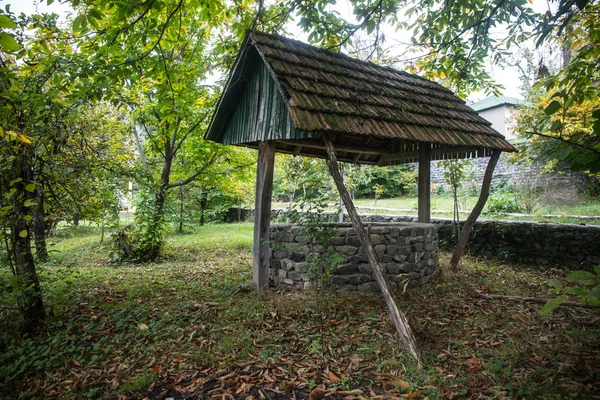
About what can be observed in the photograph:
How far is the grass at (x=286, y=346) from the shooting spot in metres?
3.20

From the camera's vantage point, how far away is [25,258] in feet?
13.9

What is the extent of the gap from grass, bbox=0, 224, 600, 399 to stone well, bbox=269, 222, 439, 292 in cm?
32

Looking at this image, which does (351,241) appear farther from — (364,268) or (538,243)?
(538,243)

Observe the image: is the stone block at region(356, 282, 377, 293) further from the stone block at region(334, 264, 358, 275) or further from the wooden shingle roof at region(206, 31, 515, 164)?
the wooden shingle roof at region(206, 31, 515, 164)

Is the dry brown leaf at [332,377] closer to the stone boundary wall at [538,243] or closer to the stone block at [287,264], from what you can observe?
the stone block at [287,264]

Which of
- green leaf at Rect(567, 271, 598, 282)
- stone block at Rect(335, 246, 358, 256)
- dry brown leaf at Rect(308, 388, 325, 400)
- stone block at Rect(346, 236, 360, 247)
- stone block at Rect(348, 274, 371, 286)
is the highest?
green leaf at Rect(567, 271, 598, 282)

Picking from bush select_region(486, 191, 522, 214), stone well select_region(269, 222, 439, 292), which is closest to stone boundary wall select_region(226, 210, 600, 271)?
stone well select_region(269, 222, 439, 292)

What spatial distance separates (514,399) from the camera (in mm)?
2879

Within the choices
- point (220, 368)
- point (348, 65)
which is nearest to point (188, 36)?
point (348, 65)

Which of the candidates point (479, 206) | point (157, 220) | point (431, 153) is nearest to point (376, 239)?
point (479, 206)

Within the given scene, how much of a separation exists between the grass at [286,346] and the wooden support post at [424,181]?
1.69 metres

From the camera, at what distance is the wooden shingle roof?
4430 mm

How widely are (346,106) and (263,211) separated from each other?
6.84 ft

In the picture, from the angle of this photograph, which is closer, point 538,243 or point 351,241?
point 351,241
